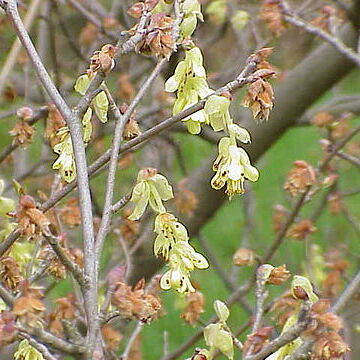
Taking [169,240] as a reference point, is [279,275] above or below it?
below

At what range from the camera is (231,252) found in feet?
17.6

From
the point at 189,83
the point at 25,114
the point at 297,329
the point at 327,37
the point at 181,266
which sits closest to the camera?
the point at 297,329

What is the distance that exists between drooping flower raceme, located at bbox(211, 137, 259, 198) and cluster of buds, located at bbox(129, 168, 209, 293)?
0.10 metres

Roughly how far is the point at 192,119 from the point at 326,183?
976 millimetres

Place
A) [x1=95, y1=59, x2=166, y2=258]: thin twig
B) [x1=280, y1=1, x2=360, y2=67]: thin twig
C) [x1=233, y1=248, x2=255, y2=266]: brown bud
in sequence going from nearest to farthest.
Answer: [x1=95, y1=59, x2=166, y2=258]: thin twig < [x1=233, y1=248, x2=255, y2=266]: brown bud < [x1=280, y1=1, x2=360, y2=67]: thin twig

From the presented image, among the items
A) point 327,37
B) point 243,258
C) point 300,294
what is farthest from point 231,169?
point 327,37

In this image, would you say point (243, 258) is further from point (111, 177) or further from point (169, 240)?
point (111, 177)

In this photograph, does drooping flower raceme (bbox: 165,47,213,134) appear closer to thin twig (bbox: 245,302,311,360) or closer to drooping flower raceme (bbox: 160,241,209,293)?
drooping flower raceme (bbox: 160,241,209,293)

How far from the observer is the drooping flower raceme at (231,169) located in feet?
4.75

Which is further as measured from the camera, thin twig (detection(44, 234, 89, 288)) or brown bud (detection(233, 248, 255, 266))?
brown bud (detection(233, 248, 255, 266))

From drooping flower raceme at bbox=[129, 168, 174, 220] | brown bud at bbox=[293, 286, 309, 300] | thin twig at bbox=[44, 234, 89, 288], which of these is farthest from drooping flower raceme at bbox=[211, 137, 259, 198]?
thin twig at bbox=[44, 234, 89, 288]

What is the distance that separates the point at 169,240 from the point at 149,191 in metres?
0.10

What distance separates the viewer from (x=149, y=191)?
1489 mm

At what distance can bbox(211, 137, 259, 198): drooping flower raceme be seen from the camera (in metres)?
1.45
